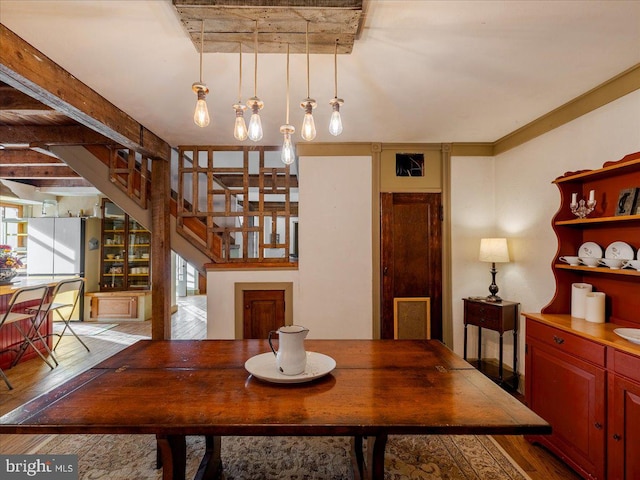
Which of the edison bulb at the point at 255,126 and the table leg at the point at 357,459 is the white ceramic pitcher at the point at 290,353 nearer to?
the table leg at the point at 357,459

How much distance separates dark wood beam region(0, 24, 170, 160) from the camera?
1.73 m

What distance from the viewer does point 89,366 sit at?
12.0 feet

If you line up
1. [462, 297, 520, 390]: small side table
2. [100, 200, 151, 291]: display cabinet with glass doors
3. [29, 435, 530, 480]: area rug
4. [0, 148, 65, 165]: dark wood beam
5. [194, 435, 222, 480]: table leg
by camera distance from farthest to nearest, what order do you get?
[100, 200, 151, 291]: display cabinet with glass doors
[0, 148, 65, 165]: dark wood beam
[462, 297, 520, 390]: small side table
[29, 435, 530, 480]: area rug
[194, 435, 222, 480]: table leg

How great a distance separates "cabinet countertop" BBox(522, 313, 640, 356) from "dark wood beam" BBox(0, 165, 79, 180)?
6218 millimetres

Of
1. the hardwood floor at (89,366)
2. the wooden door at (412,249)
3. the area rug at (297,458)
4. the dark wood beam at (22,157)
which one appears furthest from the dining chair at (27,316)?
the wooden door at (412,249)

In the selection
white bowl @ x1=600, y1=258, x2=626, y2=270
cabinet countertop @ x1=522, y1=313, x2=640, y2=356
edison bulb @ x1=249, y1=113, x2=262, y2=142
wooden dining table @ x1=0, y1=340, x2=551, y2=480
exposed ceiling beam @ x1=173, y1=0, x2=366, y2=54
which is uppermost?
exposed ceiling beam @ x1=173, y1=0, x2=366, y2=54

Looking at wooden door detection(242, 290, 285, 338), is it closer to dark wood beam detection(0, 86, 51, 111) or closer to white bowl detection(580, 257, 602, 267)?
dark wood beam detection(0, 86, 51, 111)

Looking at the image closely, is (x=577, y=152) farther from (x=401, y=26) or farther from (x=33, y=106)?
(x=33, y=106)

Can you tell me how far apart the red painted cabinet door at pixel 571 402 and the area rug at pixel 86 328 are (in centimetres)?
570

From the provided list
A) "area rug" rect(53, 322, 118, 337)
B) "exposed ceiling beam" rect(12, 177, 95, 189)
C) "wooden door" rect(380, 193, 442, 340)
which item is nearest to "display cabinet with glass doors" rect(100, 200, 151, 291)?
"exposed ceiling beam" rect(12, 177, 95, 189)

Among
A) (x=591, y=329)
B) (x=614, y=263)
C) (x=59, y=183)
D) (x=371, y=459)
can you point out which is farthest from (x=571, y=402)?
(x=59, y=183)

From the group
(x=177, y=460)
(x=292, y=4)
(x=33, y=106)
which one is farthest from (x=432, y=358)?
(x=33, y=106)

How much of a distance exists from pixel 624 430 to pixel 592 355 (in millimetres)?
364

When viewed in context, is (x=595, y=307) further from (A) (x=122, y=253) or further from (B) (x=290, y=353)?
(A) (x=122, y=253)
